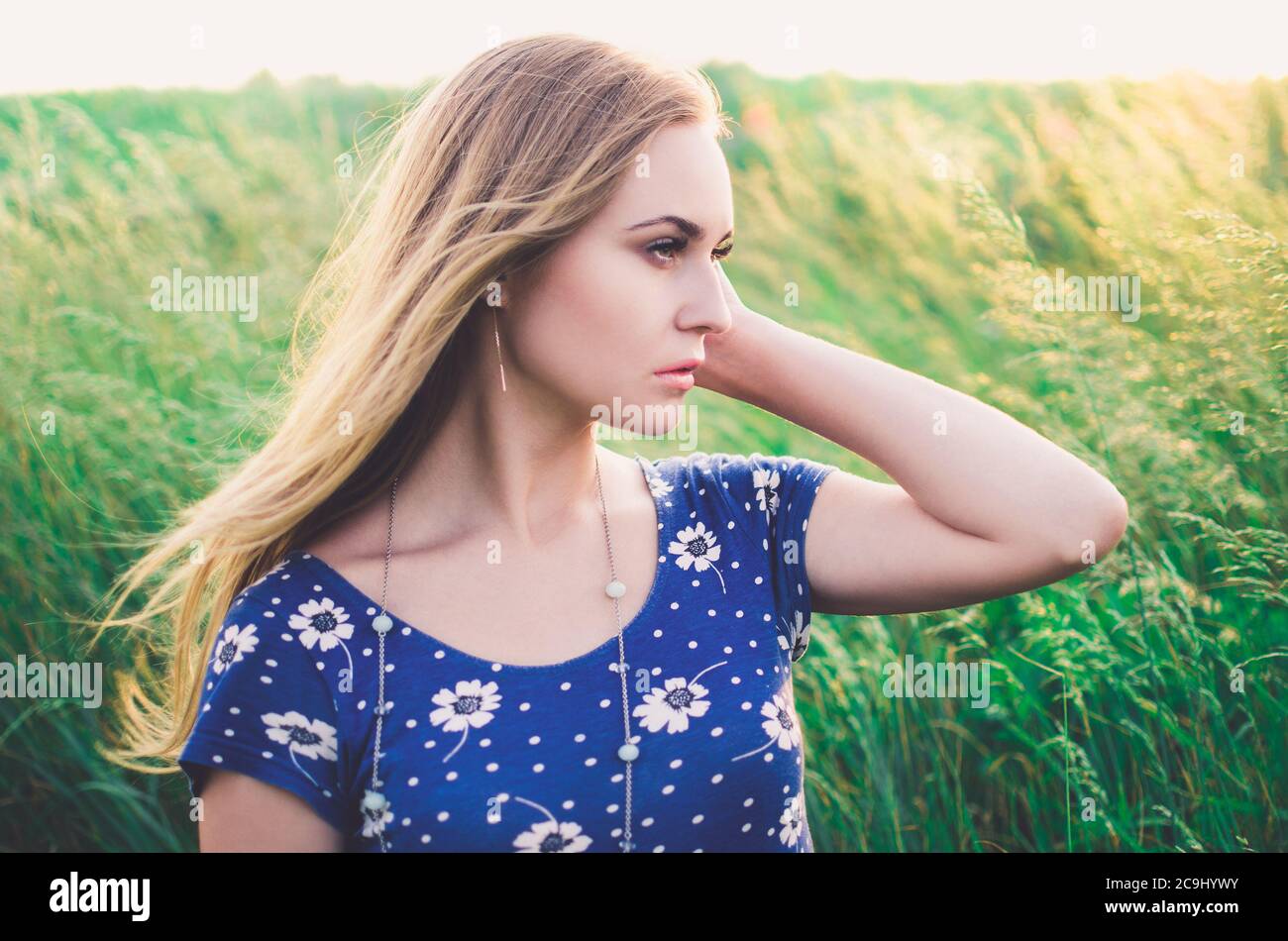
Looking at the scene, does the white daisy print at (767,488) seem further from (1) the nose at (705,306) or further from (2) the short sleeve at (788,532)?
(1) the nose at (705,306)

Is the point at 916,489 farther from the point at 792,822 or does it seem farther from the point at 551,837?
the point at 551,837

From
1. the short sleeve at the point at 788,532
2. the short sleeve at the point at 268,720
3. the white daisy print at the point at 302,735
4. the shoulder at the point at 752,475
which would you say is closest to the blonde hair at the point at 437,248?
the short sleeve at the point at 268,720

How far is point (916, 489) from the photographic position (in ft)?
5.77

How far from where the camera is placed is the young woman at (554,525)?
5.05 feet

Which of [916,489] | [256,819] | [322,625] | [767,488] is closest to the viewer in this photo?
[256,819]

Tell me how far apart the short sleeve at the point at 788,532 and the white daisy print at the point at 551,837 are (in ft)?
1.47

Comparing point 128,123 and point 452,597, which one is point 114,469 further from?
point 128,123

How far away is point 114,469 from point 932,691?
233cm

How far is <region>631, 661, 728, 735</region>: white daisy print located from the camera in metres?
1.60

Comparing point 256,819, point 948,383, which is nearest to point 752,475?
point 256,819

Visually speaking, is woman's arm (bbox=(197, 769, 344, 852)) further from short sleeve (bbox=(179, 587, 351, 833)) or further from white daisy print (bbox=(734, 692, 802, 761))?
white daisy print (bbox=(734, 692, 802, 761))

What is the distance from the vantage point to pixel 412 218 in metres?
1.72

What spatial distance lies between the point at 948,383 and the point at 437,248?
84.5 inches

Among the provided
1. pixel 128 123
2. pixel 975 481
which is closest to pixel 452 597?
pixel 975 481
